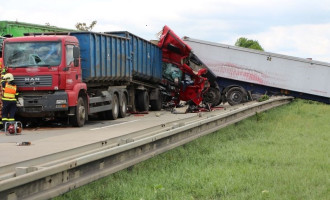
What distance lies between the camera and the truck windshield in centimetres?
1523

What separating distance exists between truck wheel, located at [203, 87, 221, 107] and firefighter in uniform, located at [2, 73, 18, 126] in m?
12.3

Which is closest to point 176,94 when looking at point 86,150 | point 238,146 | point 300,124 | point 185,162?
point 300,124

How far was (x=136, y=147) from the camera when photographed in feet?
24.6

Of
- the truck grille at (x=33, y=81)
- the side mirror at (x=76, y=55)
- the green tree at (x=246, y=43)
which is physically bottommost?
the truck grille at (x=33, y=81)

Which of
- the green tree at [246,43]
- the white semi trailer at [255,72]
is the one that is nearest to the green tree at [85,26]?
the white semi trailer at [255,72]

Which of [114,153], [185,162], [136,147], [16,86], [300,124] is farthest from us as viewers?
[300,124]

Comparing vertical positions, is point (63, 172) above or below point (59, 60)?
below

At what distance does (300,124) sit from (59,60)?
7561 millimetres

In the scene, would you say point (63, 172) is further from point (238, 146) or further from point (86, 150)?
point (238, 146)

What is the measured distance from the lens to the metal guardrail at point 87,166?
459cm

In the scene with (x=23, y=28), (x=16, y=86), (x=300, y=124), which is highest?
(x=23, y=28)

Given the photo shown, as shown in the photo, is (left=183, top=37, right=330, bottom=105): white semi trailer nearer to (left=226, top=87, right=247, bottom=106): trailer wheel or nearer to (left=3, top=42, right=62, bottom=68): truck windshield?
Result: (left=226, top=87, right=247, bottom=106): trailer wheel

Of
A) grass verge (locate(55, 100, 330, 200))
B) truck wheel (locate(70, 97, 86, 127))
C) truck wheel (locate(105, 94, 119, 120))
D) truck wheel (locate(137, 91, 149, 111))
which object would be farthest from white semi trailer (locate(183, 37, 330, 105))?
grass verge (locate(55, 100, 330, 200))

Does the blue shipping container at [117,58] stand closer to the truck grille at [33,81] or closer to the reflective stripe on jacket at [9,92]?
the truck grille at [33,81]
